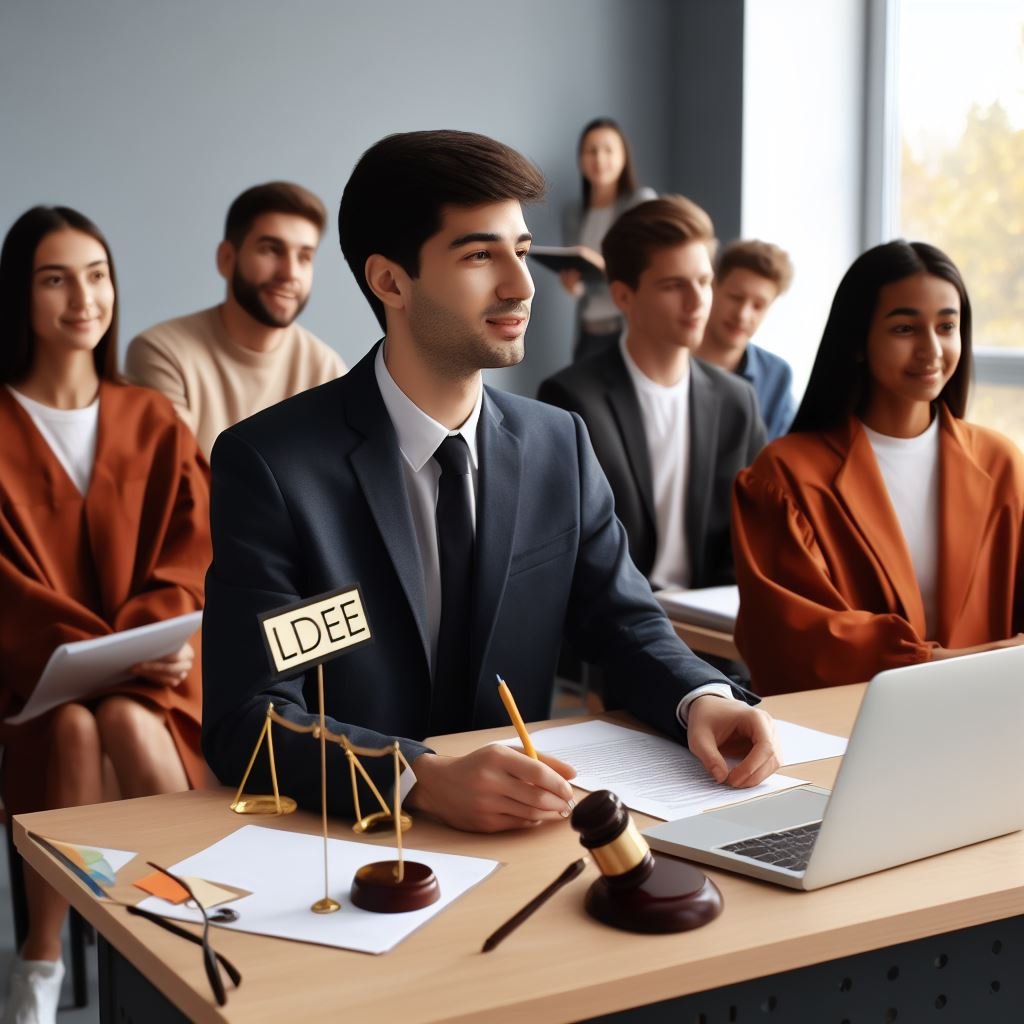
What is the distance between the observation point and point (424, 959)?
3.56 ft

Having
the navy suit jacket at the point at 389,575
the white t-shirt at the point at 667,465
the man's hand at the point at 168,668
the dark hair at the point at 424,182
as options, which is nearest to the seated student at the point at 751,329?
the white t-shirt at the point at 667,465

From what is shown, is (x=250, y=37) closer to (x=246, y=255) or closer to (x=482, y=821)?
(x=246, y=255)

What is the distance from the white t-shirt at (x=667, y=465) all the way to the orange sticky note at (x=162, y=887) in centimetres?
207

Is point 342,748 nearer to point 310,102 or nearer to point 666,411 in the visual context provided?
point 666,411

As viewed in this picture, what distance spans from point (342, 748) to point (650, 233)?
215 centimetres

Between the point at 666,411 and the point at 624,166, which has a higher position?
the point at 624,166

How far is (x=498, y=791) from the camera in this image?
135 cm

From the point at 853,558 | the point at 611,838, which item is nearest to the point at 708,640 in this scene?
the point at 853,558

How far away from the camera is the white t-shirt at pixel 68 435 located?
9.46ft

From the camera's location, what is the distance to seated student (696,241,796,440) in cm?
419

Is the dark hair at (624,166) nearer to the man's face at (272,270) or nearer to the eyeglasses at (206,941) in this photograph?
the man's face at (272,270)

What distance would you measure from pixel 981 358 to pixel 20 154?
153 inches

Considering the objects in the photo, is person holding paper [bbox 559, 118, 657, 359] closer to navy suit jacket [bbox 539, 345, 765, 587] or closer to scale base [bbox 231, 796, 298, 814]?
navy suit jacket [bbox 539, 345, 765, 587]

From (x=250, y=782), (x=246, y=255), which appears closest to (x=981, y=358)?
(x=246, y=255)
